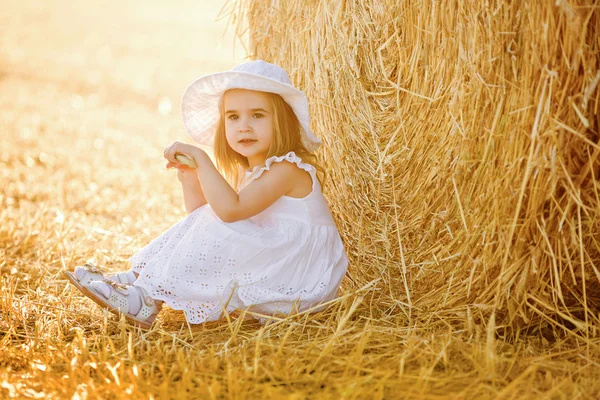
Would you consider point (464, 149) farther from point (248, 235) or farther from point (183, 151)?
point (183, 151)

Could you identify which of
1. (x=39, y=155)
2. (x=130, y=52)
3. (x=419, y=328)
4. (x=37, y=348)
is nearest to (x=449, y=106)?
(x=419, y=328)

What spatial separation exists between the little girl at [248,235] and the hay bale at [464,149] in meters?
0.23

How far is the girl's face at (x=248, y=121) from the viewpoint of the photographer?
250cm

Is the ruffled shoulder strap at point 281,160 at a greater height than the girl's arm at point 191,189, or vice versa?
the ruffled shoulder strap at point 281,160

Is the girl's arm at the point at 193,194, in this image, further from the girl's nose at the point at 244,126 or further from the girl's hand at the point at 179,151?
the girl's nose at the point at 244,126

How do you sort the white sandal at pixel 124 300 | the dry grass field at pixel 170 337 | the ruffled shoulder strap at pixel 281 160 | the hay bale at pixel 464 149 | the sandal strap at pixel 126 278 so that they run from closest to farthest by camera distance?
the dry grass field at pixel 170 337, the hay bale at pixel 464 149, the white sandal at pixel 124 300, the ruffled shoulder strap at pixel 281 160, the sandal strap at pixel 126 278

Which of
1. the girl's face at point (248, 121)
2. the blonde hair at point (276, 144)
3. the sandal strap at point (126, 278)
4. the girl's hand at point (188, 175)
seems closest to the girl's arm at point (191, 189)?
the girl's hand at point (188, 175)

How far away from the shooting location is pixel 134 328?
2.38 metres

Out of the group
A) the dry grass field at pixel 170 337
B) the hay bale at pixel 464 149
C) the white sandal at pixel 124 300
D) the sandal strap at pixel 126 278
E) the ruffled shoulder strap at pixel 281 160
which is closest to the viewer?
the dry grass field at pixel 170 337

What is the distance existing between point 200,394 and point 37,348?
0.67m

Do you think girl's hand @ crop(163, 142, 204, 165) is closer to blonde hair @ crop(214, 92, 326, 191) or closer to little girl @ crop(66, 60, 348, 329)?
little girl @ crop(66, 60, 348, 329)

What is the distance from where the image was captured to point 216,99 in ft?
8.61

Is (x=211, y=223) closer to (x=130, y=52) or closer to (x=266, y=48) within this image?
(x=266, y=48)

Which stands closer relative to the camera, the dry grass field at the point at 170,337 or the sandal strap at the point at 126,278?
the dry grass field at the point at 170,337
